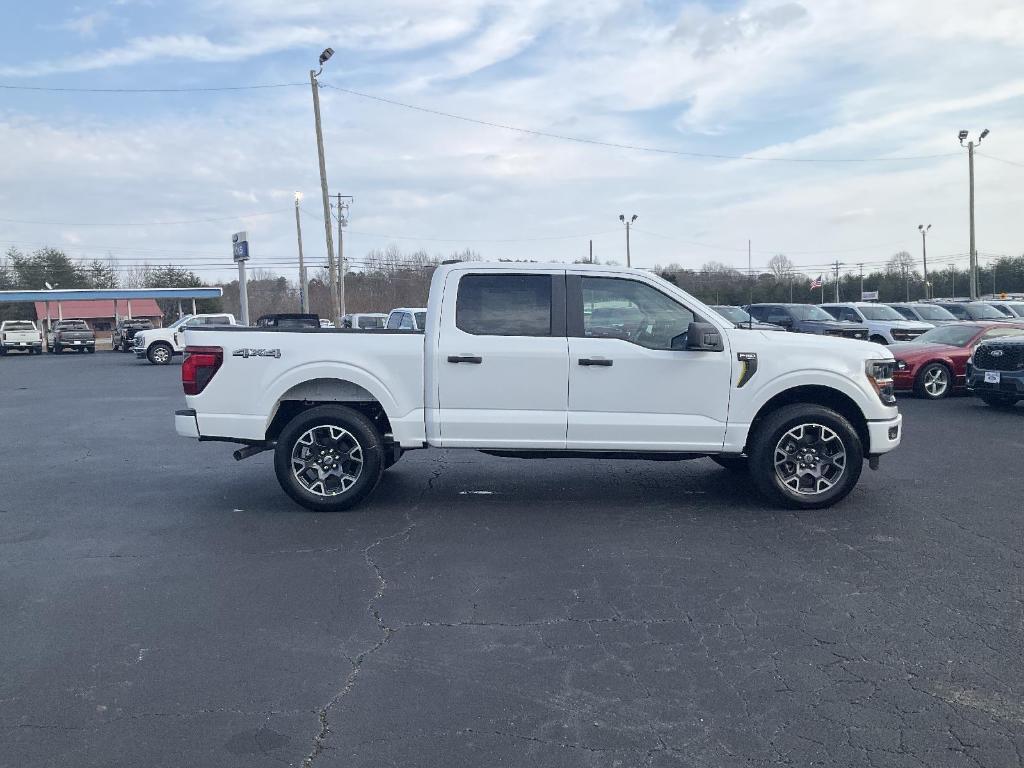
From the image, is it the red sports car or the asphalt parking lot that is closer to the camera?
the asphalt parking lot

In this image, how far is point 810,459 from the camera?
7.12 m

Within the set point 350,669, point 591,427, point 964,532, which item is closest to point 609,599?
point 350,669

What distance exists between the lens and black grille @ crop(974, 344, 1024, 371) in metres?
13.1

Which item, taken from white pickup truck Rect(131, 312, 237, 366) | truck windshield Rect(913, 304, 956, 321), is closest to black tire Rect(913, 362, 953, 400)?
truck windshield Rect(913, 304, 956, 321)

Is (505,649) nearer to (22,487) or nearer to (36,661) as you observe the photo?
(36,661)

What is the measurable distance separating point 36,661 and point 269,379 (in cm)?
321

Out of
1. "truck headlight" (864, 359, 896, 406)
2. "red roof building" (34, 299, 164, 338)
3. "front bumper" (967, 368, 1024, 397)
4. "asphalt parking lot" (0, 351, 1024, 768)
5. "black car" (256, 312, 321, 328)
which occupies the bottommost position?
"asphalt parking lot" (0, 351, 1024, 768)

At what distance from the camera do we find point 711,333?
22.5 ft

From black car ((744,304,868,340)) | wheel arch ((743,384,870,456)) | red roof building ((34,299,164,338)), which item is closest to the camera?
wheel arch ((743,384,870,456))

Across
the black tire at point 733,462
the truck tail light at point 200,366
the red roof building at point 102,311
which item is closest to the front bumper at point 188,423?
the truck tail light at point 200,366

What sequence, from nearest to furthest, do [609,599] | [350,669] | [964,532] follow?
[350,669]
[609,599]
[964,532]

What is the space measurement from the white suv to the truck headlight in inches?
537

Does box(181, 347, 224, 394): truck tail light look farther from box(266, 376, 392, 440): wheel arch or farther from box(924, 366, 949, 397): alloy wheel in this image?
box(924, 366, 949, 397): alloy wheel

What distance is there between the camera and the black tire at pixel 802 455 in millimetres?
7023
